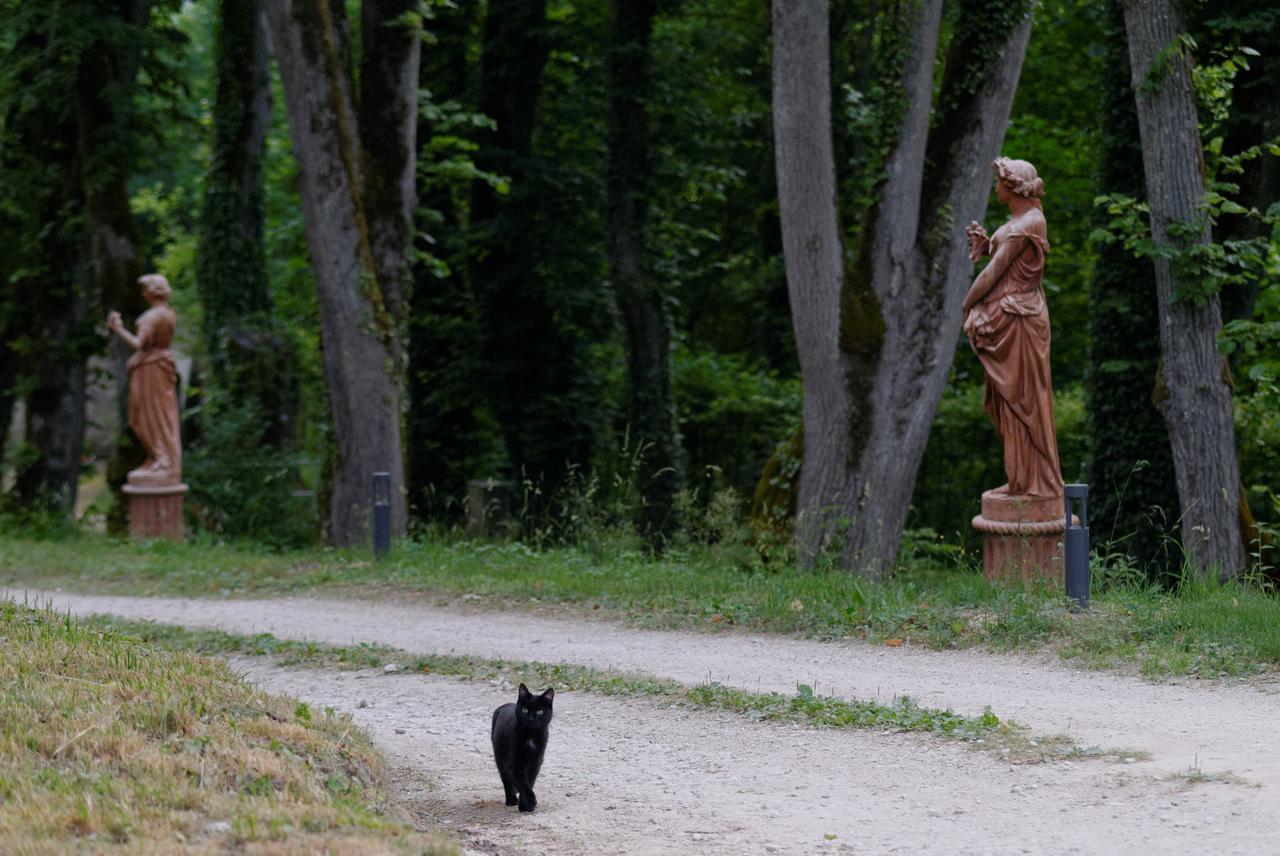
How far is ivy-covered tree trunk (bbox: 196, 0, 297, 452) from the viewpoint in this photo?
67.3 feet

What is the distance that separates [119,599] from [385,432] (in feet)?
11.9

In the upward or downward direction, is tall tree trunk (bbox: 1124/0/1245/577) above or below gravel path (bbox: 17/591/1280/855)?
above

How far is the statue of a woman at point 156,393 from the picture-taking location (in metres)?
17.8

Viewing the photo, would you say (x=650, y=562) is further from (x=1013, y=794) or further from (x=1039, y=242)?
(x=1013, y=794)

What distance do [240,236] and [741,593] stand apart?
42.7ft

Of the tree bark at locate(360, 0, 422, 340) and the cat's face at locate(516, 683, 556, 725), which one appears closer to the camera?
the cat's face at locate(516, 683, 556, 725)

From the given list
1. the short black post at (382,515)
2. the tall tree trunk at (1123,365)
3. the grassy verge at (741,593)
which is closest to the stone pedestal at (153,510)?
the grassy verge at (741,593)

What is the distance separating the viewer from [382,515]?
13.5 m

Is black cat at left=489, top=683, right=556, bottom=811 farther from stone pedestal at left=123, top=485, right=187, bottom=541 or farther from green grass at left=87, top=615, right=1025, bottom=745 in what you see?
stone pedestal at left=123, top=485, right=187, bottom=541

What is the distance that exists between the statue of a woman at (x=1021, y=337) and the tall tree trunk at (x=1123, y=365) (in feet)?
13.1

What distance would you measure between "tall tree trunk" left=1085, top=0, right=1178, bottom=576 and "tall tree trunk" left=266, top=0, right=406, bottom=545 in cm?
767

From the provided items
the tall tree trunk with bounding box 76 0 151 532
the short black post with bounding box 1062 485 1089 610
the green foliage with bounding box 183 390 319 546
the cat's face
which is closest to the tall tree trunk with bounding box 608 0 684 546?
the green foliage with bounding box 183 390 319 546

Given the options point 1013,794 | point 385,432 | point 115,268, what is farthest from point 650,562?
point 115,268

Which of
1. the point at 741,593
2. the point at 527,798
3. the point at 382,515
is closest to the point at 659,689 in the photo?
the point at 527,798
